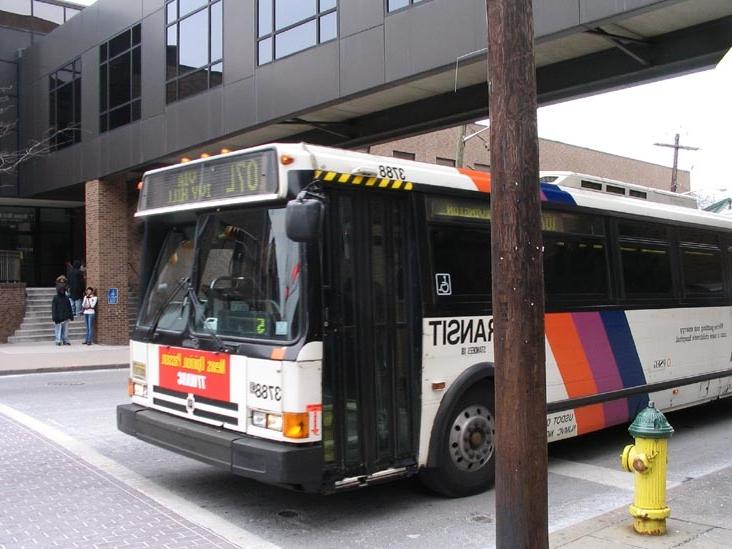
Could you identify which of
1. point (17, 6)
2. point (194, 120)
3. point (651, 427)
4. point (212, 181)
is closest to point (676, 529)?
point (651, 427)

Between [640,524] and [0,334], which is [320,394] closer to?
[640,524]

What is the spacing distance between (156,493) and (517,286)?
3.96 meters

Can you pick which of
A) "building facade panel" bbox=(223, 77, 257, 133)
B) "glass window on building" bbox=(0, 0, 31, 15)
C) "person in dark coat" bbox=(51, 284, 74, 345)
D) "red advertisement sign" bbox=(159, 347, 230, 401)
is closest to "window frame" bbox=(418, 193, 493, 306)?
"red advertisement sign" bbox=(159, 347, 230, 401)

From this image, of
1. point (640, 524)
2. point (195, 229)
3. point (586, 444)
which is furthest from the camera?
point (586, 444)

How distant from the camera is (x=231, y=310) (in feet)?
18.7

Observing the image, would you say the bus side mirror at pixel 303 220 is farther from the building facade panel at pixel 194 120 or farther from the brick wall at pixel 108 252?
the brick wall at pixel 108 252

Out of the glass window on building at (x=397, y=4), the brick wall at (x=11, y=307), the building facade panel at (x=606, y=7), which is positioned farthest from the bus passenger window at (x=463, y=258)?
the brick wall at (x=11, y=307)

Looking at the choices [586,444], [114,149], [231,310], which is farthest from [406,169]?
[114,149]

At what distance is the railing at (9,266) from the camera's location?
2442 cm

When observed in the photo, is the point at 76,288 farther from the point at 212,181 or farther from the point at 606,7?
the point at 212,181

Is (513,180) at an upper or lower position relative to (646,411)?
upper

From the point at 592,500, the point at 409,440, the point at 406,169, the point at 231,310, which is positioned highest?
the point at 406,169

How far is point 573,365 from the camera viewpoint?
732 cm

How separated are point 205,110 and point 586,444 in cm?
1385
